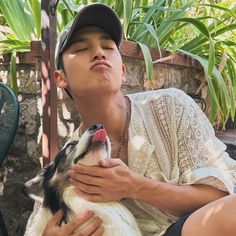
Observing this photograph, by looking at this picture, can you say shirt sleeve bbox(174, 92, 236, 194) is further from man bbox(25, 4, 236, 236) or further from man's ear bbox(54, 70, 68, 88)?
man's ear bbox(54, 70, 68, 88)

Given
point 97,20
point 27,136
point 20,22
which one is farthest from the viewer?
point 20,22

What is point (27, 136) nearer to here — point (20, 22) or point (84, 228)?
point (20, 22)

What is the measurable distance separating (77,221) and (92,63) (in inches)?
22.0

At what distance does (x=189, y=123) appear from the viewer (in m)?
1.59

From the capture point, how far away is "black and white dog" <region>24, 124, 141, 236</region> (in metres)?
1.46

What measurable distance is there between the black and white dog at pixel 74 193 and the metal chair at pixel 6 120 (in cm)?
65

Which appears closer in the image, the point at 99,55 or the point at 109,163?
the point at 109,163

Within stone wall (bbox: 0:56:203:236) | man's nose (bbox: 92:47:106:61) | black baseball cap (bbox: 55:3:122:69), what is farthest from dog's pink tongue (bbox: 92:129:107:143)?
stone wall (bbox: 0:56:203:236)

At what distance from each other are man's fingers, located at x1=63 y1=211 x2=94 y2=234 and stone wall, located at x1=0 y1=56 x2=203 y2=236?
3.68 ft

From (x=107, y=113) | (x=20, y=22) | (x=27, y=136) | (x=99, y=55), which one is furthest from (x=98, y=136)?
(x=20, y=22)

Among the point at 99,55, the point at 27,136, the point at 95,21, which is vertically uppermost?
the point at 95,21

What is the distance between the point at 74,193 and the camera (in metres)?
1.52

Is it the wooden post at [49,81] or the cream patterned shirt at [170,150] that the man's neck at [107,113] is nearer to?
the cream patterned shirt at [170,150]

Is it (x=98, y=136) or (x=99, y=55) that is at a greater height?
(x=99, y=55)
